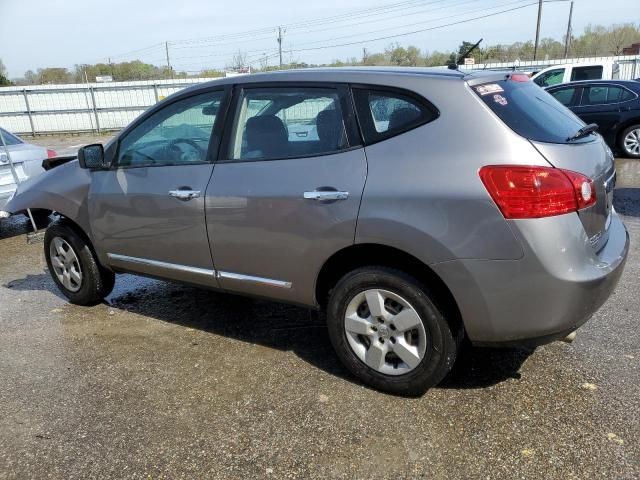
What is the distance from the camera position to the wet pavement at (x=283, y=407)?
257cm

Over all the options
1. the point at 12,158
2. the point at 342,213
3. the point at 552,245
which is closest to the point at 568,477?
the point at 552,245

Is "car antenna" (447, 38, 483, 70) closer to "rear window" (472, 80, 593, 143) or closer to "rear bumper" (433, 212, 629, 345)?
"rear window" (472, 80, 593, 143)

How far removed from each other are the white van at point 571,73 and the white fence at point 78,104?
7.65m

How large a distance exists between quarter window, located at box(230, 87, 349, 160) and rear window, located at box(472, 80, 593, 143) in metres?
0.79

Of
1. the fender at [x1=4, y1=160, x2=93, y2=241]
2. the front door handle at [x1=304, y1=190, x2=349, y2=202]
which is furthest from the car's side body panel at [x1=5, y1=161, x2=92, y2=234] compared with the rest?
the front door handle at [x1=304, y1=190, x2=349, y2=202]

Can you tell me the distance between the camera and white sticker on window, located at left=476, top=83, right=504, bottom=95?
280cm

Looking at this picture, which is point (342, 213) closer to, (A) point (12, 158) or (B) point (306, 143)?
(B) point (306, 143)

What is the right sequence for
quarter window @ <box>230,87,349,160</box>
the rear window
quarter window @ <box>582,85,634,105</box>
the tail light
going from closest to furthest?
the tail light → the rear window → quarter window @ <box>230,87,349,160</box> → quarter window @ <box>582,85,634,105</box>

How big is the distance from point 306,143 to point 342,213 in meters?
0.52

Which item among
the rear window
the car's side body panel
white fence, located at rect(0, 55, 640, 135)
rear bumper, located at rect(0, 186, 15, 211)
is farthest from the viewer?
white fence, located at rect(0, 55, 640, 135)

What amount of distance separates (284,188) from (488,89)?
1217mm

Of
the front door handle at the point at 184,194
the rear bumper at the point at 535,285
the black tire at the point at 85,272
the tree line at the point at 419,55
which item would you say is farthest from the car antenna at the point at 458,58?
the tree line at the point at 419,55

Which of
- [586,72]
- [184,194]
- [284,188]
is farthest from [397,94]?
[586,72]

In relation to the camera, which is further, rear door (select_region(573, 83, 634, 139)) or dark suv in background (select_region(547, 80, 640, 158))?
rear door (select_region(573, 83, 634, 139))
